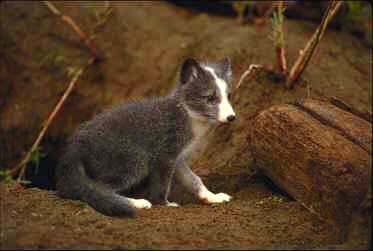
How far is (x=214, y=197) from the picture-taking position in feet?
17.0

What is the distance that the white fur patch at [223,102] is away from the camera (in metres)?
4.92

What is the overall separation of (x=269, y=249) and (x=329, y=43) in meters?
4.87

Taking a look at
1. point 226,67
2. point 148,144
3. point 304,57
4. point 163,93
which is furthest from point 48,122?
point 304,57

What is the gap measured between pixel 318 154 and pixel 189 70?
4.74ft

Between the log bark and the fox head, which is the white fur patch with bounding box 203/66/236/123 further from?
the log bark

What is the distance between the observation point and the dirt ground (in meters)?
3.91

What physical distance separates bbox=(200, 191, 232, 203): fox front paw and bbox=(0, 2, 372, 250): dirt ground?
0.11m

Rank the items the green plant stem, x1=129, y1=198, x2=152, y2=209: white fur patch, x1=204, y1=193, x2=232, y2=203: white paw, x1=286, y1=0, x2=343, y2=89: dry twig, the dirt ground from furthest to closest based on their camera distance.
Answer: the green plant stem, x1=286, y1=0, x2=343, y2=89: dry twig, x1=204, y1=193, x2=232, y2=203: white paw, x1=129, y1=198, x2=152, y2=209: white fur patch, the dirt ground

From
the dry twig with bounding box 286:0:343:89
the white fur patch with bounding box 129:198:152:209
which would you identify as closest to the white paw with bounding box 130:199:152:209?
the white fur patch with bounding box 129:198:152:209

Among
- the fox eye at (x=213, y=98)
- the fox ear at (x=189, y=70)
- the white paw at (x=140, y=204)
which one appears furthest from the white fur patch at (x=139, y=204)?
the fox ear at (x=189, y=70)

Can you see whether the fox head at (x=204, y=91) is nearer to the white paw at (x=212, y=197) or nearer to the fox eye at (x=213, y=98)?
the fox eye at (x=213, y=98)

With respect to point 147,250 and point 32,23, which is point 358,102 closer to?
point 147,250

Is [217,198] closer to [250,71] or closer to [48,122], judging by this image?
[250,71]

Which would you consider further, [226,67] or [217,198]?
[226,67]
